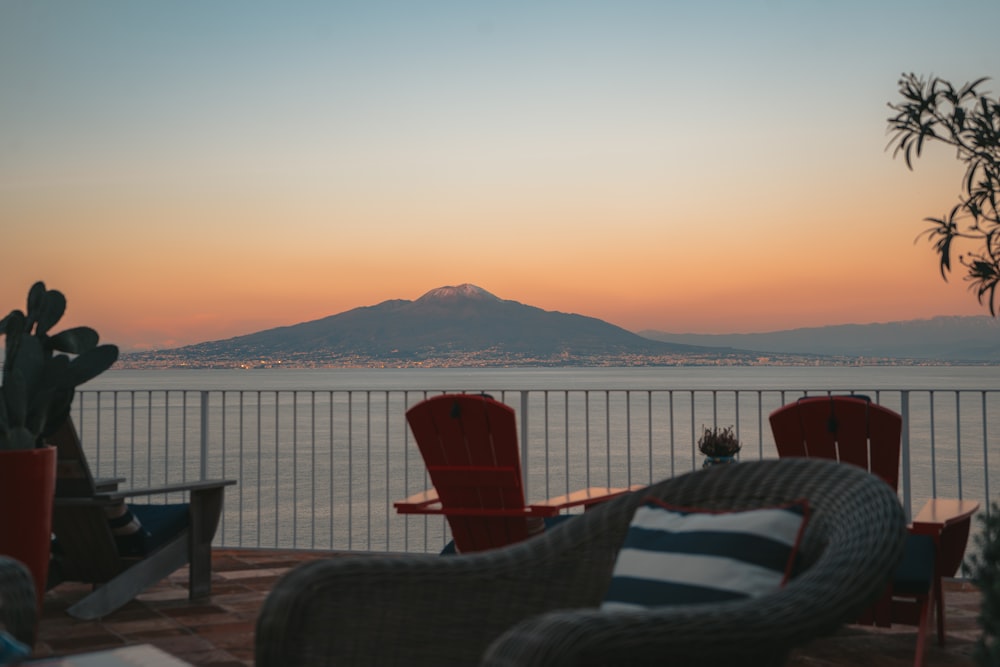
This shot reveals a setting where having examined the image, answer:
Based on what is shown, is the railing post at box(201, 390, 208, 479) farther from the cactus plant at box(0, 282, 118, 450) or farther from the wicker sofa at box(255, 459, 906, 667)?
the wicker sofa at box(255, 459, 906, 667)

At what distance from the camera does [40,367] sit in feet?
12.4

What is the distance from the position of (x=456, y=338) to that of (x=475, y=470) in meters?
54.0

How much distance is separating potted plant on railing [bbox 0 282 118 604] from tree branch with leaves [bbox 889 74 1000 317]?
126 inches

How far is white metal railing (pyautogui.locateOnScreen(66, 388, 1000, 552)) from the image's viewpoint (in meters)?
7.43

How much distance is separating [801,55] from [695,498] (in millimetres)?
11509

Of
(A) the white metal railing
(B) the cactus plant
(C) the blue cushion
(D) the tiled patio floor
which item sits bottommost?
(A) the white metal railing

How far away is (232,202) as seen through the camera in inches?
771

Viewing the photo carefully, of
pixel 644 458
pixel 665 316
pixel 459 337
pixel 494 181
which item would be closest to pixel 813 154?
pixel 494 181

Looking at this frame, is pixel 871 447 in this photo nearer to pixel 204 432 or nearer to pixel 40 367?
pixel 40 367

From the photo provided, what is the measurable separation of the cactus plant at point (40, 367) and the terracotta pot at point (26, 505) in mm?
103

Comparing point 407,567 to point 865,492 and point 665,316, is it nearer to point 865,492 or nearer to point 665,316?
point 865,492

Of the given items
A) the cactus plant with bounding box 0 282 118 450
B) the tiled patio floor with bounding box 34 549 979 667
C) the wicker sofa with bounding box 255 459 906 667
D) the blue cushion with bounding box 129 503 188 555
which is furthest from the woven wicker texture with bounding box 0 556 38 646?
the blue cushion with bounding box 129 503 188 555

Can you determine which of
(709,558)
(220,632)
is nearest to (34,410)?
(220,632)

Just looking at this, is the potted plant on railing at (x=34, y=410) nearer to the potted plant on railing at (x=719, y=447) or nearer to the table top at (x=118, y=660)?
the table top at (x=118, y=660)
